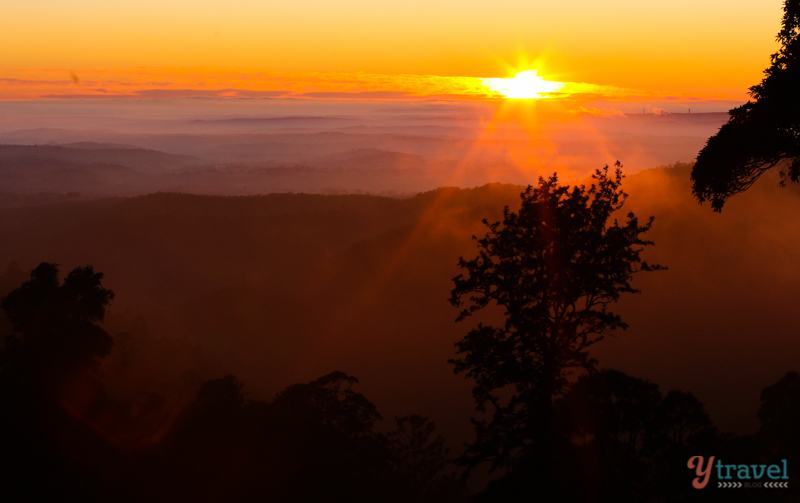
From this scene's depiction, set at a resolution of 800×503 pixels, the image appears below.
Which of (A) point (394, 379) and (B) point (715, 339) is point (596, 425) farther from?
(B) point (715, 339)

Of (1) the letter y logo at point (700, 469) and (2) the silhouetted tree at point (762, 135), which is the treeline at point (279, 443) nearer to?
(1) the letter y logo at point (700, 469)

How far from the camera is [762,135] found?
12.2 m

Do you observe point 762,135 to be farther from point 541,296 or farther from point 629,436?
point 629,436

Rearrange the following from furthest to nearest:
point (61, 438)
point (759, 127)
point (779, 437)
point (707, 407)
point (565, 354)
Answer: point (707, 407) → point (779, 437) → point (61, 438) → point (565, 354) → point (759, 127)

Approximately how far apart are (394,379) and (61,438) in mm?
127761

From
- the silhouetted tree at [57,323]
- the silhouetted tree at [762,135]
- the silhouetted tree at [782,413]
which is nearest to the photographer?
the silhouetted tree at [762,135]

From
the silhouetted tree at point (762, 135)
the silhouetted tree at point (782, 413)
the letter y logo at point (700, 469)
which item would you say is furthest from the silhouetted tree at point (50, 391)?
the silhouetted tree at point (782, 413)

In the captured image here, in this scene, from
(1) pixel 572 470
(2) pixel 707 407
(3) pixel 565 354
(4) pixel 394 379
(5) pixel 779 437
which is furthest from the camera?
(4) pixel 394 379

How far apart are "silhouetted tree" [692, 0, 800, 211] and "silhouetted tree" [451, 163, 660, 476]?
2.70 metres

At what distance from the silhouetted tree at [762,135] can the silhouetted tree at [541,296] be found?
2.70 meters

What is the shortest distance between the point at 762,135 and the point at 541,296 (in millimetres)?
5419

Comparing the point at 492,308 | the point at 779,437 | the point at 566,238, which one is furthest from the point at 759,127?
the point at 492,308

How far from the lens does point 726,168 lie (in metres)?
12.6

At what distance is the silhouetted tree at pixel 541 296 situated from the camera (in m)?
15.6
